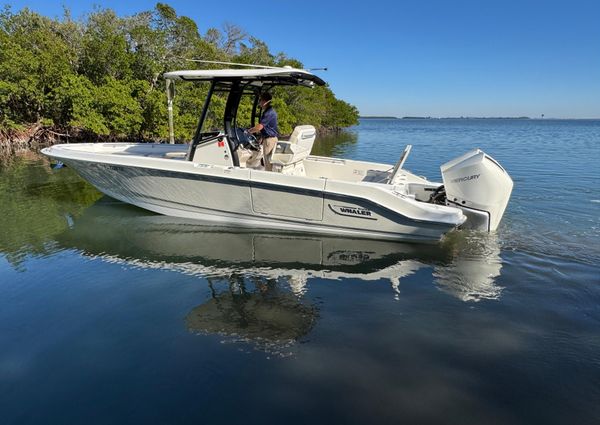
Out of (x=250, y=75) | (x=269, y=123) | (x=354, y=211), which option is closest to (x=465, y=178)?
(x=354, y=211)

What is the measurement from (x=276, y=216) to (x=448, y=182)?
9.52ft

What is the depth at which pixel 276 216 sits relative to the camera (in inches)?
269

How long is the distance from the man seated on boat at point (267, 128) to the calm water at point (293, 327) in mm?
1633

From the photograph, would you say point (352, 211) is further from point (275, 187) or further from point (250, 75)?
point (250, 75)

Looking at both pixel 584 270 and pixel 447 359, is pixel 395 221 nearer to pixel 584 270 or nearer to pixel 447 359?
pixel 584 270

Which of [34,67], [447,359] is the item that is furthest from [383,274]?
[34,67]

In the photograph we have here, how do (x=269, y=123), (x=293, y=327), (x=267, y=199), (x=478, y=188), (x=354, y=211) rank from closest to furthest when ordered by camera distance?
1. (x=293, y=327)
2. (x=478, y=188)
3. (x=354, y=211)
4. (x=267, y=199)
5. (x=269, y=123)

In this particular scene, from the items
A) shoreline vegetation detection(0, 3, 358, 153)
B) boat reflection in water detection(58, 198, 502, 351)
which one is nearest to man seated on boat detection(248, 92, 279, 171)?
boat reflection in water detection(58, 198, 502, 351)

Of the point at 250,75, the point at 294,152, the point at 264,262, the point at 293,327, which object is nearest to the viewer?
the point at 293,327

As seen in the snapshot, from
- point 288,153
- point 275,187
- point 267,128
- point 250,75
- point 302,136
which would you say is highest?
point 250,75

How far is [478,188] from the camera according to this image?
627cm

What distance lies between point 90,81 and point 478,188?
2500 centimetres

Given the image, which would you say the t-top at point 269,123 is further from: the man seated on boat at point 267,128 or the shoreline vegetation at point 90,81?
the shoreline vegetation at point 90,81

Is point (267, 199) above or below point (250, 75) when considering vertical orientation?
below
